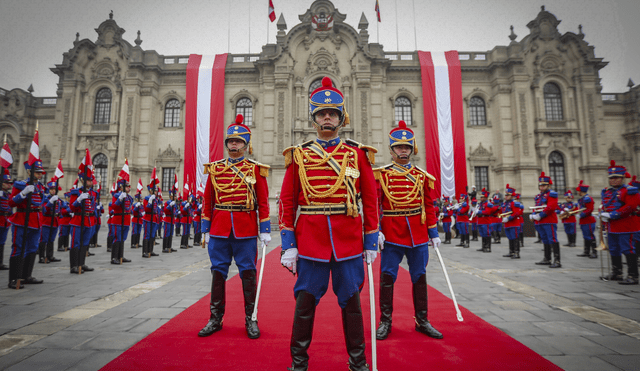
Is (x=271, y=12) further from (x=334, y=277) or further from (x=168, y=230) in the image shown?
(x=334, y=277)

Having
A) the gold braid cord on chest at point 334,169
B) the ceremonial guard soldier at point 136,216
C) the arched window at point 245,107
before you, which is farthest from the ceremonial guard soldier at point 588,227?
the arched window at point 245,107

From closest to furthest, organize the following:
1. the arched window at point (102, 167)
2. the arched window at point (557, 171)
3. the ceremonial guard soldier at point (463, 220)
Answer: the ceremonial guard soldier at point (463, 220)
the arched window at point (557, 171)
the arched window at point (102, 167)

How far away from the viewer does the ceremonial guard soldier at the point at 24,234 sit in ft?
17.1

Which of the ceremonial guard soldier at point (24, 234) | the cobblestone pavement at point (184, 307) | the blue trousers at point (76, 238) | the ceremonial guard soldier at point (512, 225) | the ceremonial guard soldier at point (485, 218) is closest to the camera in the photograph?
the cobblestone pavement at point (184, 307)

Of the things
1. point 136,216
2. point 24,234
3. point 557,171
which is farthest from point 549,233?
point 557,171

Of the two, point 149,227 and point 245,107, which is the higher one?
point 245,107

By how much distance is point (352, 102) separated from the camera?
22844mm

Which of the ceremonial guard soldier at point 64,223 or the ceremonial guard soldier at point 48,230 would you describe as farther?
the ceremonial guard soldier at point 64,223

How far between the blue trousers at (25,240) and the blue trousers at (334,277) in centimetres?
565

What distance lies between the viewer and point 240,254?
3.49m

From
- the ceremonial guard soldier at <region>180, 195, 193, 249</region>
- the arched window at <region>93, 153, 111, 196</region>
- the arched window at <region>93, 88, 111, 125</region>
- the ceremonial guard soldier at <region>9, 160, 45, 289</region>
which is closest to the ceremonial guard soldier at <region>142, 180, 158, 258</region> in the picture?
the ceremonial guard soldier at <region>180, 195, 193, 249</region>

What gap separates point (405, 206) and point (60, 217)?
424 inches

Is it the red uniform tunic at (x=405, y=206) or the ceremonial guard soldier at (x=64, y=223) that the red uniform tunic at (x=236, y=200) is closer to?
the red uniform tunic at (x=405, y=206)

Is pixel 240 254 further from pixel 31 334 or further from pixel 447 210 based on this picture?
pixel 447 210
